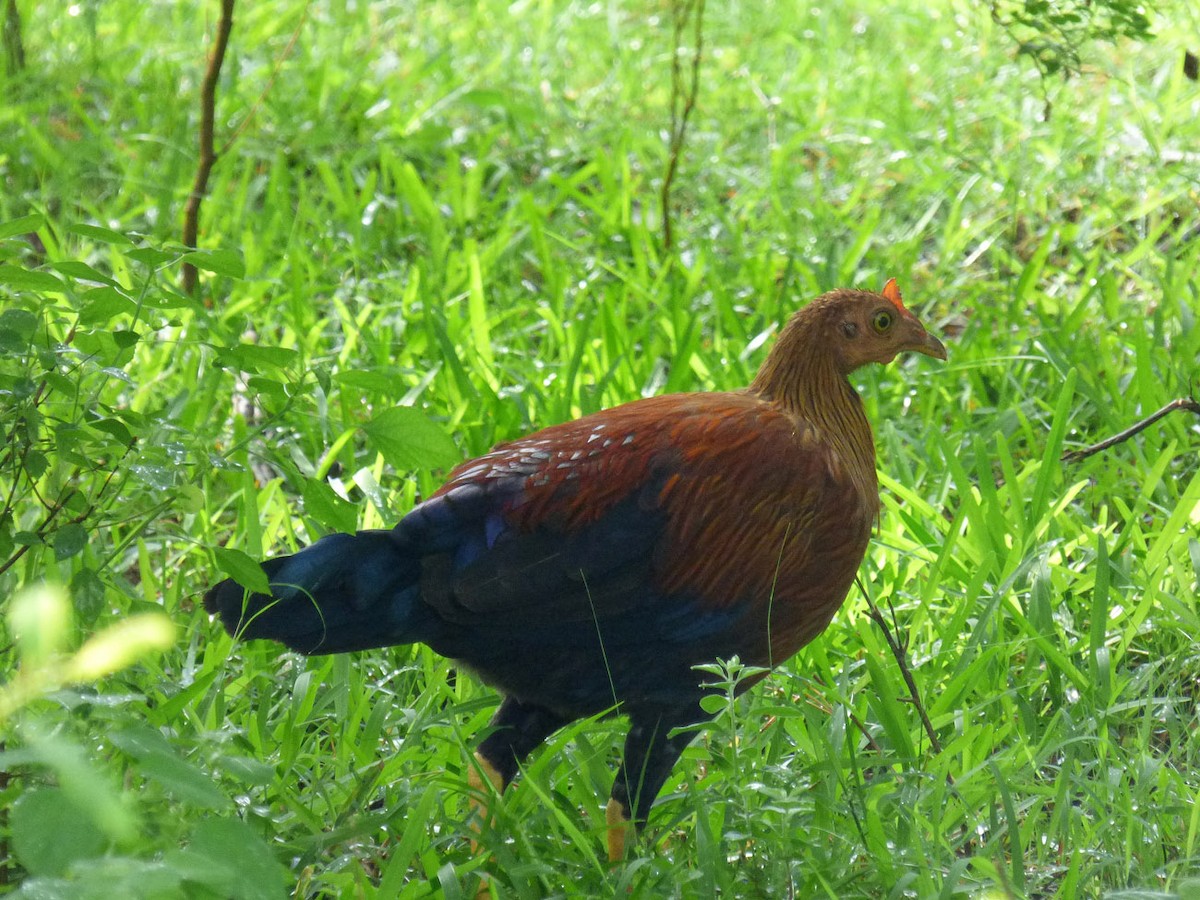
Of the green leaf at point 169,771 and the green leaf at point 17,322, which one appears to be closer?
the green leaf at point 169,771

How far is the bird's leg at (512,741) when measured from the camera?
8.30 ft

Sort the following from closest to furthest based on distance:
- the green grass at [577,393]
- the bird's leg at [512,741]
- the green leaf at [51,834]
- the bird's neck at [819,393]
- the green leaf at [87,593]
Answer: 1. the green leaf at [51,834]
2. the green leaf at [87,593]
3. the green grass at [577,393]
4. the bird's leg at [512,741]
5. the bird's neck at [819,393]

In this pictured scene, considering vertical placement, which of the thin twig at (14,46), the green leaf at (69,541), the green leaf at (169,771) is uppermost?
the thin twig at (14,46)

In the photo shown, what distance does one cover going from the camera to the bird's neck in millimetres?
2641

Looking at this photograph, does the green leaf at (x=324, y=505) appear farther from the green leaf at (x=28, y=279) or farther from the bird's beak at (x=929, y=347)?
the bird's beak at (x=929, y=347)

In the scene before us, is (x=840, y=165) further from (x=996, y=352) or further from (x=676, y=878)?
(x=676, y=878)

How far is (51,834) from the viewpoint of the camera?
4.10ft

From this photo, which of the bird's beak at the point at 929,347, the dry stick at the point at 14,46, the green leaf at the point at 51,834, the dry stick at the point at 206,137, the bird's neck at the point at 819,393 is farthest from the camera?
the dry stick at the point at 14,46

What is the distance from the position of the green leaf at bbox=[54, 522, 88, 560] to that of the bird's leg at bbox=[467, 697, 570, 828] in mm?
845

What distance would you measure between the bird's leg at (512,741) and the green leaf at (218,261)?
939 millimetres

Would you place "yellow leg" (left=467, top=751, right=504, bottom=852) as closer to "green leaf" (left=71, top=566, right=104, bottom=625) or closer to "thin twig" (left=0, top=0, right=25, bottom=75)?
"green leaf" (left=71, top=566, right=104, bottom=625)

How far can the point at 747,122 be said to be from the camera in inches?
230

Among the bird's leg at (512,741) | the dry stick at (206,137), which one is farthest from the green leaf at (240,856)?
the dry stick at (206,137)

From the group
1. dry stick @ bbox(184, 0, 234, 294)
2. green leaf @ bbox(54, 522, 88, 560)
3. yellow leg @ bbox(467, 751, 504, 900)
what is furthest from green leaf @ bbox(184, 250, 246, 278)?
dry stick @ bbox(184, 0, 234, 294)
